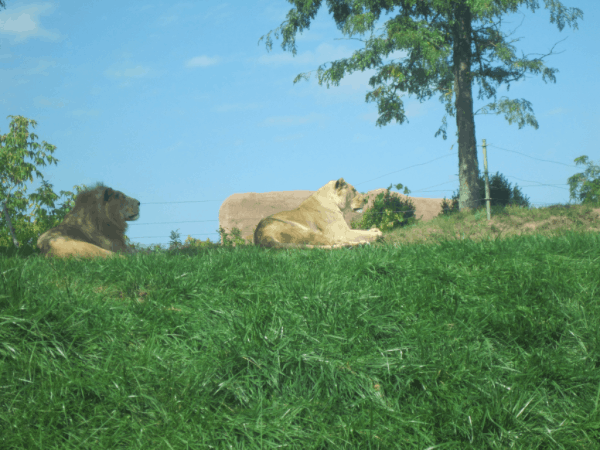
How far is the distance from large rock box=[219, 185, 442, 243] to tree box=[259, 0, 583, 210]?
11.4 feet

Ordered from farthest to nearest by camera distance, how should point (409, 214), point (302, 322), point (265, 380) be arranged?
point (409, 214) < point (302, 322) < point (265, 380)

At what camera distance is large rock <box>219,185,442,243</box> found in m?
18.4

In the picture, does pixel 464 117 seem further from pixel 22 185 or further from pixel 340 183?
pixel 22 185

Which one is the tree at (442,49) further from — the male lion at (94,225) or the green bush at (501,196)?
the male lion at (94,225)

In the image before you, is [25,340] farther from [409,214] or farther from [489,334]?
[409,214]

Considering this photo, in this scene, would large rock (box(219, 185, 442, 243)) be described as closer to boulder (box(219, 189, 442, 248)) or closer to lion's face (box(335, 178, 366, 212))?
boulder (box(219, 189, 442, 248))

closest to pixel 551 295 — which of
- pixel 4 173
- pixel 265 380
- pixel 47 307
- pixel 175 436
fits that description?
pixel 265 380

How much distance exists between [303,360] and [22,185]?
16222mm

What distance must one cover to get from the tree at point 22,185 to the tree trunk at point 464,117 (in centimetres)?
1389

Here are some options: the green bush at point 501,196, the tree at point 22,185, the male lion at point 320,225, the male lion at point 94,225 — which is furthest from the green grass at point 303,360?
the green bush at point 501,196

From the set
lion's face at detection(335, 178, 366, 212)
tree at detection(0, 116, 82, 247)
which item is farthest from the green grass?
tree at detection(0, 116, 82, 247)

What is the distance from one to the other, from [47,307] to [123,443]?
1.48m

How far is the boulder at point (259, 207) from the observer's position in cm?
1839

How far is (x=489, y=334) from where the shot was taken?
161 inches
